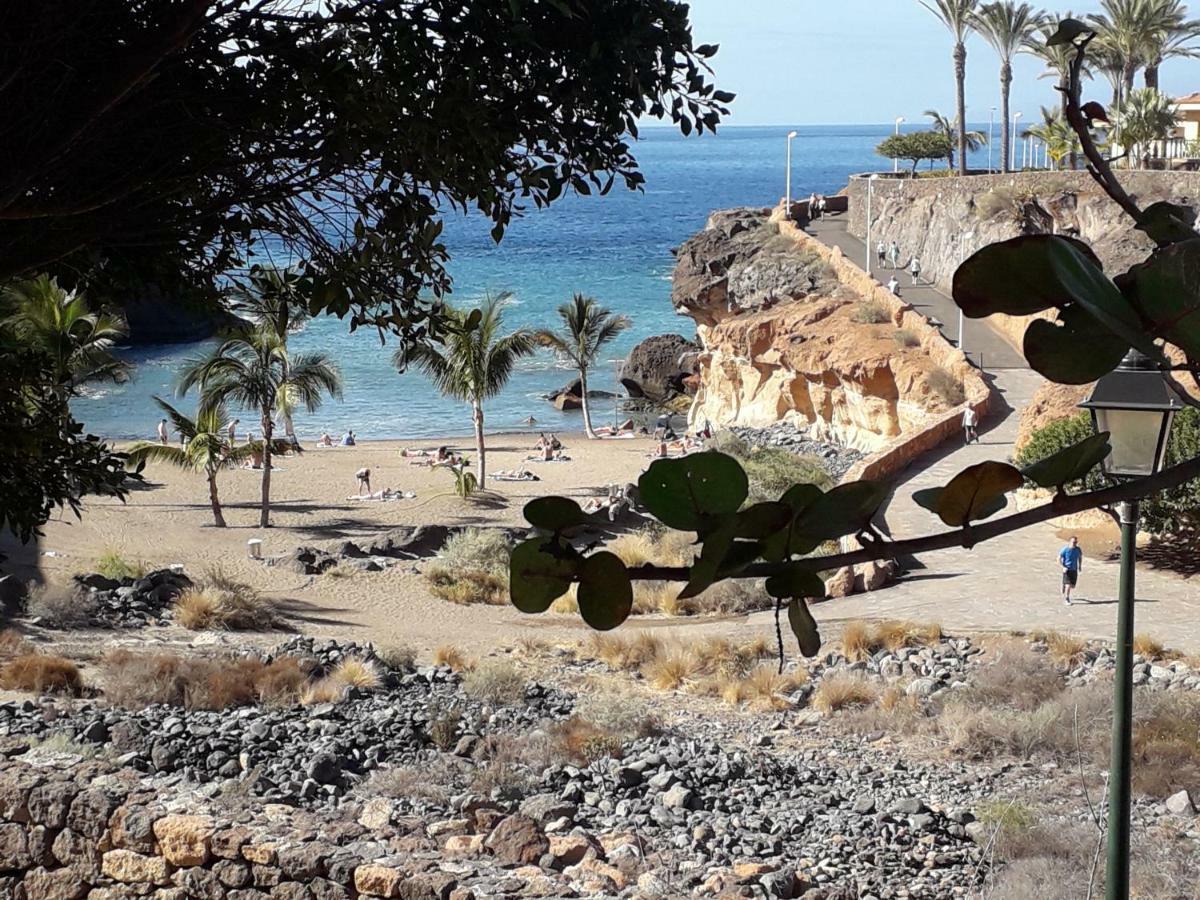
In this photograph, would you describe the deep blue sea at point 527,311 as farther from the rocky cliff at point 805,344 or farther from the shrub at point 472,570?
the rocky cliff at point 805,344

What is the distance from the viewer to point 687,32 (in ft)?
14.5

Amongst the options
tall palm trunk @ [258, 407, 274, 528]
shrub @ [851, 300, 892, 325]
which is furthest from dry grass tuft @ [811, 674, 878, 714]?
shrub @ [851, 300, 892, 325]

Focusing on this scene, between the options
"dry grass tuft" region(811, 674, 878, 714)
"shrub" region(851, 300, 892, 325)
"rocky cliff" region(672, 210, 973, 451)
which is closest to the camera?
"dry grass tuft" region(811, 674, 878, 714)

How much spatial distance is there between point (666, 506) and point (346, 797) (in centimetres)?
811

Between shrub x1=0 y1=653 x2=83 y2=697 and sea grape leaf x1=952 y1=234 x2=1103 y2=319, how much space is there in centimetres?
1076

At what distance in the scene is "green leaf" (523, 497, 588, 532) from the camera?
1225 millimetres

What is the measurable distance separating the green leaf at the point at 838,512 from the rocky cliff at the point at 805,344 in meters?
24.2

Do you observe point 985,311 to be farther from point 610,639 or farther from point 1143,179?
point 1143,179

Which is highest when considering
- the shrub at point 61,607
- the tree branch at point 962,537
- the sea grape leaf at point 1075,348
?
the sea grape leaf at point 1075,348

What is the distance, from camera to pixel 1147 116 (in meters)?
41.2

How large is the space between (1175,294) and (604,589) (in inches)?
21.7

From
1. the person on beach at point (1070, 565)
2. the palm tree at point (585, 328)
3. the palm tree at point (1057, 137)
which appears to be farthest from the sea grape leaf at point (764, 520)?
the palm tree at point (1057, 137)

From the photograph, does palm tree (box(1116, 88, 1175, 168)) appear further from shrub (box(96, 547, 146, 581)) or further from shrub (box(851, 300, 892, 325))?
shrub (box(96, 547, 146, 581))

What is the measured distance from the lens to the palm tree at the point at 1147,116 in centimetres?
4078
